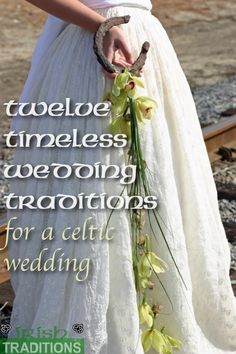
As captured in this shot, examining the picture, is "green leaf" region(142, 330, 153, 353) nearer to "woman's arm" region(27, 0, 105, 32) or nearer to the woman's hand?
the woman's hand

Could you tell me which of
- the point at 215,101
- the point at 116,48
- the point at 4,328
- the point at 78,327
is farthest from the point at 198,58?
the point at 78,327

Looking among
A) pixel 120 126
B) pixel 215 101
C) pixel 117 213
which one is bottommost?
pixel 117 213

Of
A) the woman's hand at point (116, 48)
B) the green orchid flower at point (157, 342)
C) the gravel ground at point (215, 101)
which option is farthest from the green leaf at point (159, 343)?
the gravel ground at point (215, 101)

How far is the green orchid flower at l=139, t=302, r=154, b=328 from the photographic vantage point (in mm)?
3504

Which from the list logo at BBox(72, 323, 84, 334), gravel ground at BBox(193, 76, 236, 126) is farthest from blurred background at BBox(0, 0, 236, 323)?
logo at BBox(72, 323, 84, 334)

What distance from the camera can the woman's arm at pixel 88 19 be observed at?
3.34 meters

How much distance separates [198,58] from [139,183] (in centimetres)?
702

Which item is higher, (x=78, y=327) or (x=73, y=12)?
(x=73, y=12)

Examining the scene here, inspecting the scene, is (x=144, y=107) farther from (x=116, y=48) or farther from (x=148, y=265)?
(x=148, y=265)

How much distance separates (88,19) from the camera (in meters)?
3.37

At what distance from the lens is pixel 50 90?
11.5 ft

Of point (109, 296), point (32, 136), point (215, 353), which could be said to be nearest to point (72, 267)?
point (109, 296)

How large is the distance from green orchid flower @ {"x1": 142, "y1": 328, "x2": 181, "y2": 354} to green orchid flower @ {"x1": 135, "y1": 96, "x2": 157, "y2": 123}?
746 mm

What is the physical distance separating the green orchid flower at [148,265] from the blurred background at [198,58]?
1.17 metres
